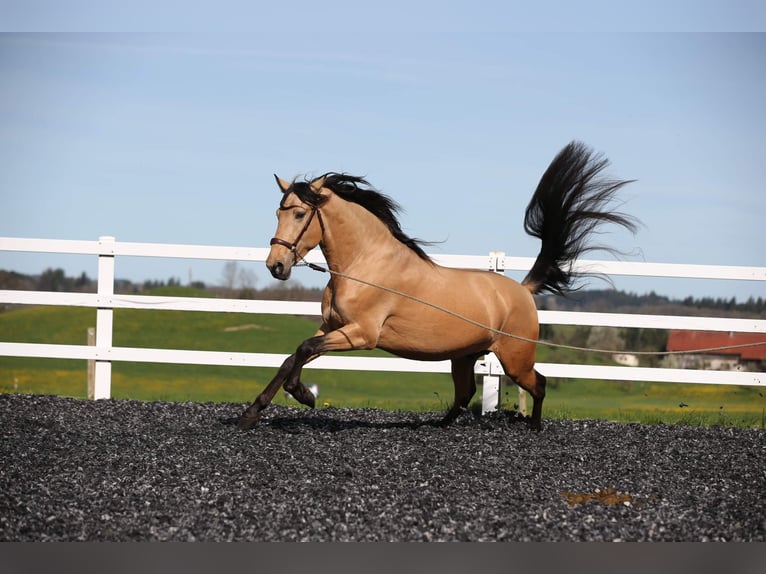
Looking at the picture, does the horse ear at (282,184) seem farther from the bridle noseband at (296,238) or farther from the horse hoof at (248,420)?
the horse hoof at (248,420)

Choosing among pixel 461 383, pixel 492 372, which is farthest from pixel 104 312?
pixel 492 372

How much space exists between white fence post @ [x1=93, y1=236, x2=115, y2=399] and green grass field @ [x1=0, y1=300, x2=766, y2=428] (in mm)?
7663

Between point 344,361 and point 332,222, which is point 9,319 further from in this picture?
point 332,222

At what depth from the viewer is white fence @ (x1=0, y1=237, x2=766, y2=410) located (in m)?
8.26

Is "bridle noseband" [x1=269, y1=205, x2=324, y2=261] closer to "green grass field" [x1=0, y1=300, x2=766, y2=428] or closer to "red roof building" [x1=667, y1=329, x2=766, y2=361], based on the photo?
"red roof building" [x1=667, y1=329, x2=766, y2=361]

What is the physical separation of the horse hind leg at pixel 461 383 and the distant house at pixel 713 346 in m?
7.30

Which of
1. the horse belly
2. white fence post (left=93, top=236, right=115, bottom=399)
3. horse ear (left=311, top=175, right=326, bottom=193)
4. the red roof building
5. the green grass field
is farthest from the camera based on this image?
the green grass field

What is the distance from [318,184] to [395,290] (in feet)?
3.31

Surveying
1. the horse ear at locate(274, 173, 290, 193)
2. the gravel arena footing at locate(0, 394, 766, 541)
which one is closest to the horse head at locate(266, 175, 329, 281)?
the horse ear at locate(274, 173, 290, 193)

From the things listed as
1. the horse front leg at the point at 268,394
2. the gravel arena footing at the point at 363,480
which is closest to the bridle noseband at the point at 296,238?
the horse front leg at the point at 268,394

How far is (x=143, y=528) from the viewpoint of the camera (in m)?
4.04

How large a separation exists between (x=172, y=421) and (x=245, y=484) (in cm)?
250

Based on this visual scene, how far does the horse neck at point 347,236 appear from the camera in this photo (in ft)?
20.2

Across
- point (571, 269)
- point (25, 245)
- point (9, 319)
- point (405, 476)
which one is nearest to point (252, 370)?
point (9, 319)
